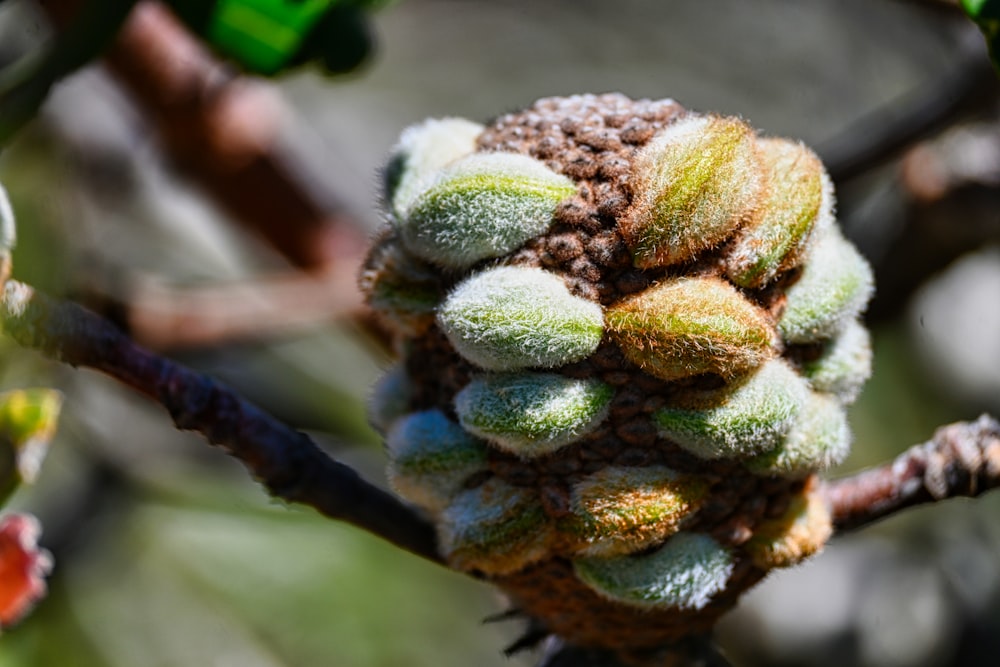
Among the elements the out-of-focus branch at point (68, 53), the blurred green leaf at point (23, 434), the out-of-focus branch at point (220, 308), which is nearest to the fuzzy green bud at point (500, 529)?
the blurred green leaf at point (23, 434)

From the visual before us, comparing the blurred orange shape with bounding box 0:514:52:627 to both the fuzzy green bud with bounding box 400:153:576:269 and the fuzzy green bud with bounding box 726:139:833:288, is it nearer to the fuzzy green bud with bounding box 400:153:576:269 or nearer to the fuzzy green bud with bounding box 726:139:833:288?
the fuzzy green bud with bounding box 400:153:576:269

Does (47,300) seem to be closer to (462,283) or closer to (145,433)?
(462,283)

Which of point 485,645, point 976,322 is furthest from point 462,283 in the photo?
point 485,645

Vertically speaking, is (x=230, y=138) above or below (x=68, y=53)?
below

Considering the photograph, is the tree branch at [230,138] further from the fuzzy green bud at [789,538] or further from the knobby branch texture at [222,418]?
the fuzzy green bud at [789,538]

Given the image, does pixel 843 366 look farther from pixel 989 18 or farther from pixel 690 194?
pixel 989 18

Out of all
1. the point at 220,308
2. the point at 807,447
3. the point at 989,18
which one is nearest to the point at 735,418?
the point at 807,447

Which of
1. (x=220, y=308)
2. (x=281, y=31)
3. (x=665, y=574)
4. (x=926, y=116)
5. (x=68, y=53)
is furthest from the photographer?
(x=220, y=308)
